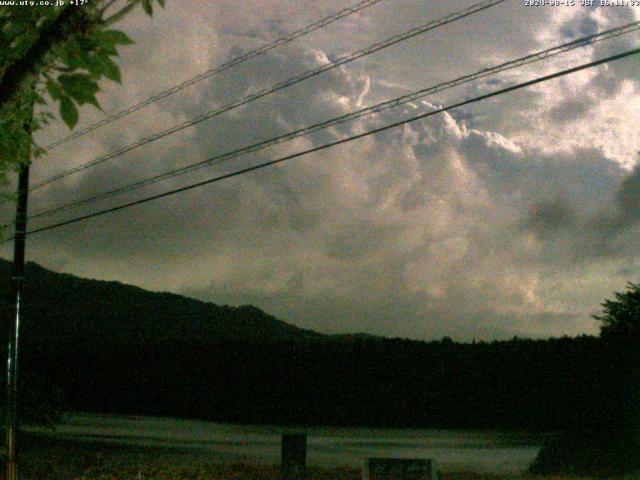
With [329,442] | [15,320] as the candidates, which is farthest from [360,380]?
[15,320]

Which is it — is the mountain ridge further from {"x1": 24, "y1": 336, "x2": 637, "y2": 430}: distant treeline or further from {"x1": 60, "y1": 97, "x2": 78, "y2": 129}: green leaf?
{"x1": 60, "y1": 97, "x2": 78, "y2": 129}: green leaf

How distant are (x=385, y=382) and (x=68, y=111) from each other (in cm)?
2619

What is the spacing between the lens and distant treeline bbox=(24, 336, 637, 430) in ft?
86.7

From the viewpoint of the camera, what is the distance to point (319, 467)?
50.3 ft

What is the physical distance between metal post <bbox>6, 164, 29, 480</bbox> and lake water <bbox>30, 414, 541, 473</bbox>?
14.7ft

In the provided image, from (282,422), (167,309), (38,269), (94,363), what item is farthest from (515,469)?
(38,269)

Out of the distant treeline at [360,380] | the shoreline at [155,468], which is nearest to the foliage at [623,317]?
the distant treeline at [360,380]

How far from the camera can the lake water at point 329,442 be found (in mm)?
17314

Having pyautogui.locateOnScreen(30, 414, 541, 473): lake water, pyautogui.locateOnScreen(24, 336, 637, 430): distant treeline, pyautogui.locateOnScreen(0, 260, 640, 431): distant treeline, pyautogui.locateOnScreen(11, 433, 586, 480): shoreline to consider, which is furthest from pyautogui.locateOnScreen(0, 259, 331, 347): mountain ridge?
pyautogui.locateOnScreen(11, 433, 586, 480): shoreline

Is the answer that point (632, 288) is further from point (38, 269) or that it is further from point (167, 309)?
point (38, 269)

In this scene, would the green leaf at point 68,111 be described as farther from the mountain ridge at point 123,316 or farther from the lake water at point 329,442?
the mountain ridge at point 123,316

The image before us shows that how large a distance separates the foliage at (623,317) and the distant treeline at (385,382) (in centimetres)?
93

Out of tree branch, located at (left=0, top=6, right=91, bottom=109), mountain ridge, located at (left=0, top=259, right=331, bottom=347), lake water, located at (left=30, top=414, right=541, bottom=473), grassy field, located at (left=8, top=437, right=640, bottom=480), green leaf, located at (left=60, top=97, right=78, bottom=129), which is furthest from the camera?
mountain ridge, located at (left=0, top=259, right=331, bottom=347)

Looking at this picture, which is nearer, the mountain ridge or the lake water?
the lake water
